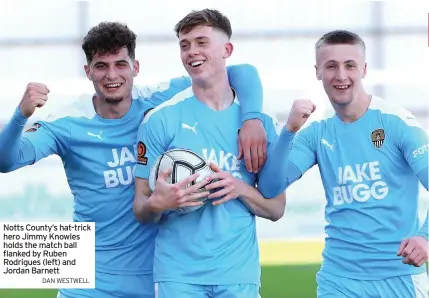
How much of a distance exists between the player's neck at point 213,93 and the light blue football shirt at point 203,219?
24 mm

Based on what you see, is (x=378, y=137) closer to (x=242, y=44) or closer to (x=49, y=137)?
(x=49, y=137)

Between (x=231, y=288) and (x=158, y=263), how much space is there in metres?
0.33

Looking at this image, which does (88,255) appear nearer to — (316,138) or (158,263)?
(158,263)

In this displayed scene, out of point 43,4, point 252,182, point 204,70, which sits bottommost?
point 252,182

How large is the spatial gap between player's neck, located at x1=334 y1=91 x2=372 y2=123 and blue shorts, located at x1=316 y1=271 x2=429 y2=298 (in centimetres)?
74

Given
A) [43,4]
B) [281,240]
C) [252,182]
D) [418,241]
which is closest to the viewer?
[418,241]

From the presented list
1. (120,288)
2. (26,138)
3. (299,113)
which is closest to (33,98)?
(26,138)

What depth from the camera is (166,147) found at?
3.73m

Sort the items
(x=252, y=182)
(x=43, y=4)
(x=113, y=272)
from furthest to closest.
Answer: (x=43, y=4)
(x=113, y=272)
(x=252, y=182)

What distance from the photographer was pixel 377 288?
385cm

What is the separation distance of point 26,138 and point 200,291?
3.57ft

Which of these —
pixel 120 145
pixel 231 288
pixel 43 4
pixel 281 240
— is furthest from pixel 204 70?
pixel 43 4

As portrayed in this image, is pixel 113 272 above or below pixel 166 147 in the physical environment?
below

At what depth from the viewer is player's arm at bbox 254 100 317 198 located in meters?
3.51
